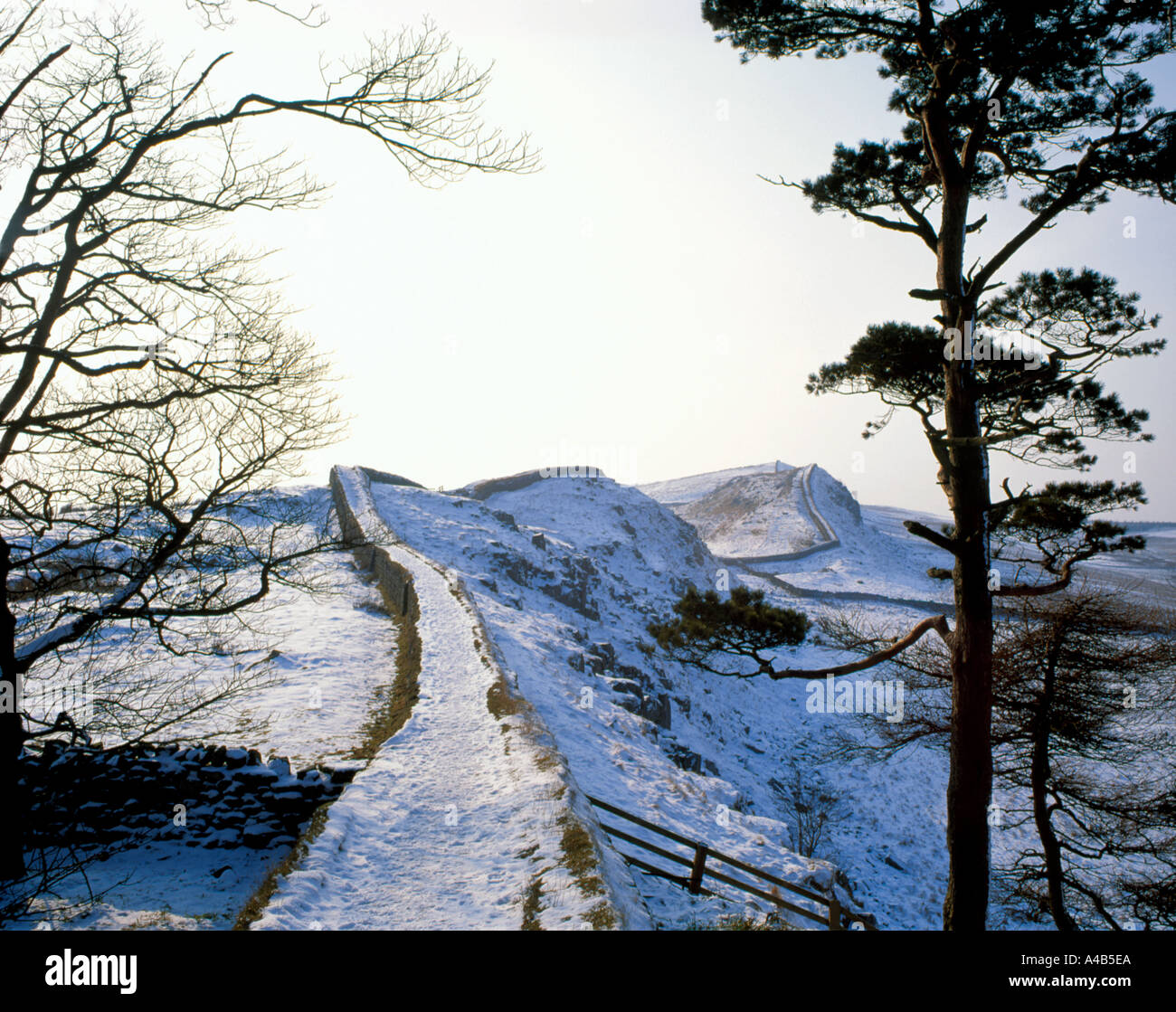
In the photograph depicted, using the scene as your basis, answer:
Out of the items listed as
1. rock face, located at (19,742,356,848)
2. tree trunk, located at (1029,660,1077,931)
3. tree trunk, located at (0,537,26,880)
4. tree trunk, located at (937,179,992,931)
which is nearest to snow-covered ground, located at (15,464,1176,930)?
rock face, located at (19,742,356,848)

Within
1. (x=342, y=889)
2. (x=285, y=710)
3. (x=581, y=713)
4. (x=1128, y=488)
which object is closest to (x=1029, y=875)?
(x=1128, y=488)

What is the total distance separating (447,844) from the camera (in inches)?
262

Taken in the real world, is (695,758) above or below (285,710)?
below

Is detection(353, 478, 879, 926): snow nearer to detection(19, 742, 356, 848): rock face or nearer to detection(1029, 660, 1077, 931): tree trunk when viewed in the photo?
detection(19, 742, 356, 848): rock face

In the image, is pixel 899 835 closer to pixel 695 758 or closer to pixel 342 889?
pixel 695 758

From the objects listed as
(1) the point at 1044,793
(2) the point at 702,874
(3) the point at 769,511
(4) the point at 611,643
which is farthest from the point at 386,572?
(3) the point at 769,511

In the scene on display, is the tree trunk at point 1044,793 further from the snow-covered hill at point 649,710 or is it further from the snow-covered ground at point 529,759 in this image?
the snow-covered hill at point 649,710

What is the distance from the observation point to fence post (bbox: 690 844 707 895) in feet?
25.0

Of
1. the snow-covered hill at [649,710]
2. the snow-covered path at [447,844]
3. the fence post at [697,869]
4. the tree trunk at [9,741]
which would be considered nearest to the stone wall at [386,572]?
the snow-covered hill at [649,710]

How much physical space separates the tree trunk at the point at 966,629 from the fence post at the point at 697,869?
260 cm

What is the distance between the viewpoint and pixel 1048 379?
672cm

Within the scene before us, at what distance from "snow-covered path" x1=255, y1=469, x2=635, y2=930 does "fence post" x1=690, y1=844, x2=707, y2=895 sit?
74.7 inches

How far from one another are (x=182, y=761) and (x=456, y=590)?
438 inches

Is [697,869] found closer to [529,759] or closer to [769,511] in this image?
[529,759]
